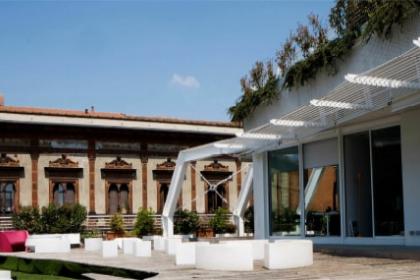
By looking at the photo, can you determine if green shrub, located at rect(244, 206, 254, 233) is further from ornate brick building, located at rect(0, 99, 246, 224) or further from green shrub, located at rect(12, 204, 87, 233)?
green shrub, located at rect(12, 204, 87, 233)

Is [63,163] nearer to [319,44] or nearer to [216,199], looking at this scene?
[216,199]

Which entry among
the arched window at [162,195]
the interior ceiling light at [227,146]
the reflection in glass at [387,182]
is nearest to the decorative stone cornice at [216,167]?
the arched window at [162,195]

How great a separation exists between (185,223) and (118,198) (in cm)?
333

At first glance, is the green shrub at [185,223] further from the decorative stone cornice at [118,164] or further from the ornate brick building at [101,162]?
the decorative stone cornice at [118,164]

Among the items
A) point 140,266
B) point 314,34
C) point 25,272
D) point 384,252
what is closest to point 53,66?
point 25,272

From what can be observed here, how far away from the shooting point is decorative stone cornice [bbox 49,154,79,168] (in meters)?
33.2

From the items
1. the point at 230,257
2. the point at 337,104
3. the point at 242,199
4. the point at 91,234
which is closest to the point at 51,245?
the point at 242,199

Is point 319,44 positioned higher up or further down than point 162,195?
higher up

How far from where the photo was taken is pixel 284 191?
20.3 metres

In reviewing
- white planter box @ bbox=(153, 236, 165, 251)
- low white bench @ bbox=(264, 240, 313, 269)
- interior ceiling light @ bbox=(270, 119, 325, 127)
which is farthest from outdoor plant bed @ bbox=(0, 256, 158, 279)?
interior ceiling light @ bbox=(270, 119, 325, 127)

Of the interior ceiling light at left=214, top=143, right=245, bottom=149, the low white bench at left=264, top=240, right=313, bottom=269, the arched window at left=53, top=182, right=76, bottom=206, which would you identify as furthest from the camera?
the arched window at left=53, top=182, right=76, bottom=206

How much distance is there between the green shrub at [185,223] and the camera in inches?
1363

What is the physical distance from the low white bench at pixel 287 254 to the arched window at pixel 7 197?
2223 centimetres

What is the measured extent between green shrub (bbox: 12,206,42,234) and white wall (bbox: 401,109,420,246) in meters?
20.1
